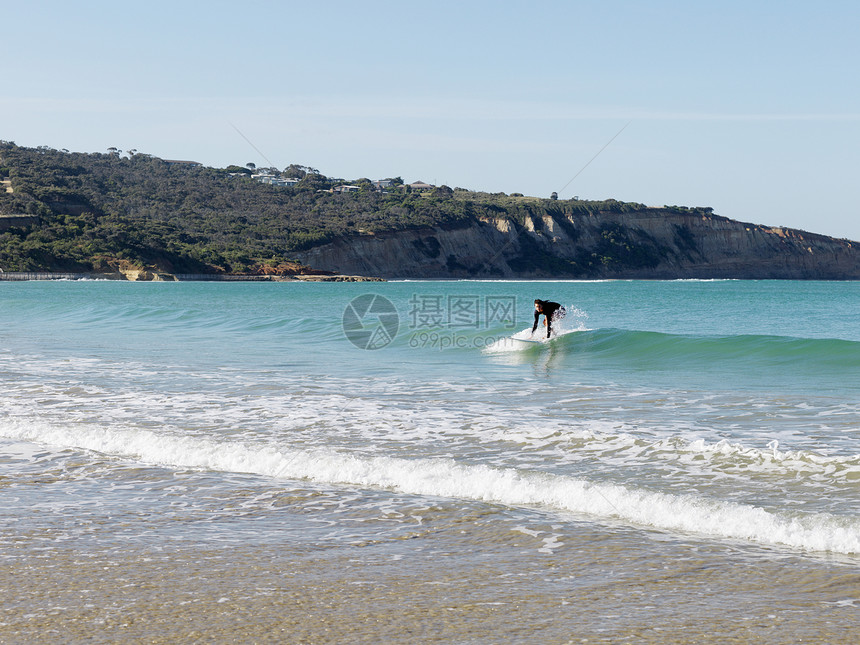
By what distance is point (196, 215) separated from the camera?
127 meters

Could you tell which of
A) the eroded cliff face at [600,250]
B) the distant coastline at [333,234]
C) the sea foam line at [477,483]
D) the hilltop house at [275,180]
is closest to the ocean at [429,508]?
the sea foam line at [477,483]

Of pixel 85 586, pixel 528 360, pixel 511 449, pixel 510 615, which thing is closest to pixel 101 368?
pixel 528 360

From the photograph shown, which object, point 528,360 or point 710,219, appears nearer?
point 528,360

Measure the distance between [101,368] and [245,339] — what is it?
7147 mm

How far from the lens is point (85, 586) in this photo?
15.1 ft

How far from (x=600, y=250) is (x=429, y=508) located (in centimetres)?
13260

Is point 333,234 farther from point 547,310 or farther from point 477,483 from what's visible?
point 477,483

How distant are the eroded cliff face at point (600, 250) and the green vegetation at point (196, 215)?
684mm

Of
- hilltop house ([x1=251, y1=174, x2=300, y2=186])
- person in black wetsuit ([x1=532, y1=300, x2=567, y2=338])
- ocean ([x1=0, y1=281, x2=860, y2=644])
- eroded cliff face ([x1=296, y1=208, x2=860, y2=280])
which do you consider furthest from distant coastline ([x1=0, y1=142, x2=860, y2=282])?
ocean ([x1=0, y1=281, x2=860, y2=644])

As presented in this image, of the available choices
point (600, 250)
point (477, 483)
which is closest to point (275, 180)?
point (600, 250)

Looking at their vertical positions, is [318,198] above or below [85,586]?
above

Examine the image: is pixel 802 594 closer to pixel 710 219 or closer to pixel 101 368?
pixel 101 368

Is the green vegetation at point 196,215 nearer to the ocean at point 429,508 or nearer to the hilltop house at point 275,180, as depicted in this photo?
the hilltop house at point 275,180

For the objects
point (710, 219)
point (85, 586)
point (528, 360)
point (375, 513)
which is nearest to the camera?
point (85, 586)
